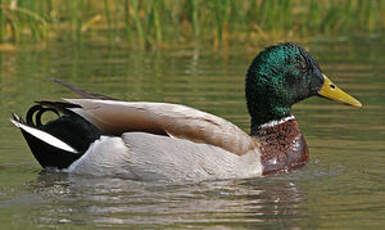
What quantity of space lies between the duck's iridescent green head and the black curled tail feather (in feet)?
4.63

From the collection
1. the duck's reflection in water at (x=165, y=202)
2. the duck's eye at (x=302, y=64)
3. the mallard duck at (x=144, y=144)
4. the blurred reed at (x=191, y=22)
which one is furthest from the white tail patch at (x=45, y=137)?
the blurred reed at (x=191, y=22)

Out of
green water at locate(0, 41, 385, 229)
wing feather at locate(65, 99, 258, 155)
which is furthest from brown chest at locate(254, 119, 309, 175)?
wing feather at locate(65, 99, 258, 155)

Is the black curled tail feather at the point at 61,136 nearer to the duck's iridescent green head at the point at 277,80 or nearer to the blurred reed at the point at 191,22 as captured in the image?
the duck's iridescent green head at the point at 277,80

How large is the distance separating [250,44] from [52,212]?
9334mm

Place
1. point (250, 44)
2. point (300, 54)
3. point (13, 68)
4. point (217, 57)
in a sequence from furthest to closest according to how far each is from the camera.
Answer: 1. point (250, 44)
2. point (217, 57)
3. point (13, 68)
4. point (300, 54)

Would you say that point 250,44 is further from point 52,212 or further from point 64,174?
point 52,212

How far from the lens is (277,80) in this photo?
861 cm

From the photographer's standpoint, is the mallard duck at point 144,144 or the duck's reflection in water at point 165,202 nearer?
the duck's reflection in water at point 165,202

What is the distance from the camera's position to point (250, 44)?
51.8 feet

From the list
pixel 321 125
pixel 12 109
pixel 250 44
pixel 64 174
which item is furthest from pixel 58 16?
pixel 64 174

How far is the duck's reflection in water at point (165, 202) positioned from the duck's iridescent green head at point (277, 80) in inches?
31.6

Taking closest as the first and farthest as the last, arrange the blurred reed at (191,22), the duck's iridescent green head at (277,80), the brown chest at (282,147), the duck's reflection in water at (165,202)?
the duck's reflection in water at (165,202), the brown chest at (282,147), the duck's iridescent green head at (277,80), the blurred reed at (191,22)

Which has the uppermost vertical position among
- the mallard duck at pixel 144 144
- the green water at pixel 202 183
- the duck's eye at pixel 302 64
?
the duck's eye at pixel 302 64

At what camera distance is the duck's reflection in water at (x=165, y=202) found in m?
6.59
